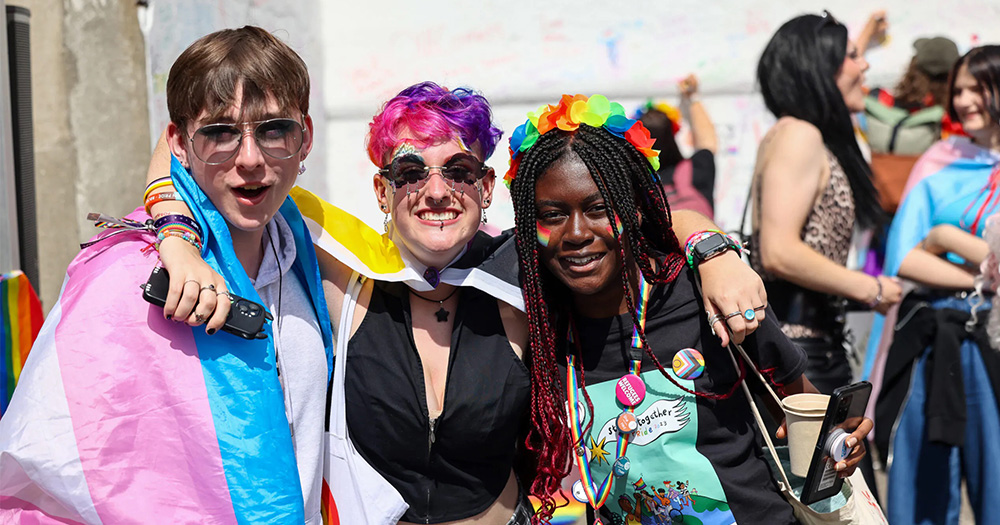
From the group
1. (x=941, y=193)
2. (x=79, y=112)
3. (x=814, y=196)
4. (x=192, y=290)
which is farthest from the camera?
(x=79, y=112)

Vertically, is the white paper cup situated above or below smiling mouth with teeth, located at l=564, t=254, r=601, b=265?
below

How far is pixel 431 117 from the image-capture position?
7.69 ft

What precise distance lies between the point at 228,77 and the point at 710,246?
1.24m

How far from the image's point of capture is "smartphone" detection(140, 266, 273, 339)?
1.75 m

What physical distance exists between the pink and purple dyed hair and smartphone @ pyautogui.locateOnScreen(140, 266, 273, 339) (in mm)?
697

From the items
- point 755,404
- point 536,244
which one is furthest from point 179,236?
point 755,404

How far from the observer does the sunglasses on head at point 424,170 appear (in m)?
2.34

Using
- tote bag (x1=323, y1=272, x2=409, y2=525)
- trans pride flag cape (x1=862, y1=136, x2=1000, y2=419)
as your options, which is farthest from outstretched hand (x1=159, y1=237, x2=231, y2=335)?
trans pride flag cape (x1=862, y1=136, x2=1000, y2=419)

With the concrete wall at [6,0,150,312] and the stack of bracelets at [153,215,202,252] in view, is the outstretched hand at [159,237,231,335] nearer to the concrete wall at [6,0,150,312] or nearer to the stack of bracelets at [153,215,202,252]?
the stack of bracelets at [153,215,202,252]

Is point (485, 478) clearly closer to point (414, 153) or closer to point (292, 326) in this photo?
point (292, 326)

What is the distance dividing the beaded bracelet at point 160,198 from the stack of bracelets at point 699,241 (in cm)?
126

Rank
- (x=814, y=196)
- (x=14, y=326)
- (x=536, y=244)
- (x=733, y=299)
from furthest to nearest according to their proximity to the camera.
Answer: (x=814, y=196), (x=14, y=326), (x=536, y=244), (x=733, y=299)

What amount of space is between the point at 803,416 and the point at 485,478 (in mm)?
836

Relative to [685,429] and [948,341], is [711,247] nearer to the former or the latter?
[685,429]
